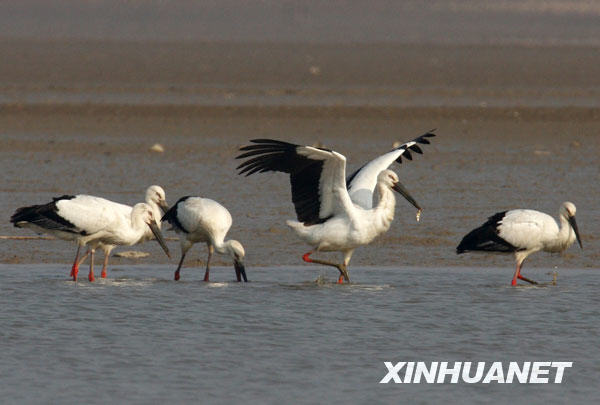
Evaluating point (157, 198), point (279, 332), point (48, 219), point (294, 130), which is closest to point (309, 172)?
point (157, 198)

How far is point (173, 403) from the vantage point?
7.15m

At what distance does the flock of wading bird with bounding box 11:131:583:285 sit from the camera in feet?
34.8

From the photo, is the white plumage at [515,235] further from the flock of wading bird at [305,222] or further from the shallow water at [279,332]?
the shallow water at [279,332]

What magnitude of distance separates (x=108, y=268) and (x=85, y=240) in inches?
23.5

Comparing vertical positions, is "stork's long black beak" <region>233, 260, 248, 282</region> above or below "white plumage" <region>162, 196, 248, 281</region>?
below

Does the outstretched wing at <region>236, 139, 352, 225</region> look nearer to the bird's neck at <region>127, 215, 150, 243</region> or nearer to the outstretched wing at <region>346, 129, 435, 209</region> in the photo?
the outstretched wing at <region>346, 129, 435, 209</region>

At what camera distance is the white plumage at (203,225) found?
1083 cm

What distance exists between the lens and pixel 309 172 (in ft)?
34.5

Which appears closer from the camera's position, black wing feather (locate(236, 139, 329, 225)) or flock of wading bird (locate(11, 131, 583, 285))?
black wing feather (locate(236, 139, 329, 225))

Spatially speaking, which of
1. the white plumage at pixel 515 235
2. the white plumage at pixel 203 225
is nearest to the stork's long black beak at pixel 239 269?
the white plumage at pixel 203 225

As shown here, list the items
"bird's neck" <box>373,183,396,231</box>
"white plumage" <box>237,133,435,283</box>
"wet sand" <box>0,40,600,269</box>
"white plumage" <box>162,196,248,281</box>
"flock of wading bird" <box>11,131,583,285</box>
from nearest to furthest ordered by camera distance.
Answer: "white plumage" <box>237,133,435,283</box>
"flock of wading bird" <box>11,131,583,285</box>
"bird's neck" <box>373,183,396,231</box>
"white plumage" <box>162,196,248,281</box>
"wet sand" <box>0,40,600,269</box>

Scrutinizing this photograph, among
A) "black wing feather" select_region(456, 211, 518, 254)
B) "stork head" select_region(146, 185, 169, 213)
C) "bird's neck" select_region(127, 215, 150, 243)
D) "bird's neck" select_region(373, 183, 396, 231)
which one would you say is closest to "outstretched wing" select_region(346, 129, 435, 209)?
"bird's neck" select_region(373, 183, 396, 231)

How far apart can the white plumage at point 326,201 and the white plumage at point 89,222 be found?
1.08 meters

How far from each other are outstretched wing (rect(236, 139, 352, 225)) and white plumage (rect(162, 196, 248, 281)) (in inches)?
21.4
